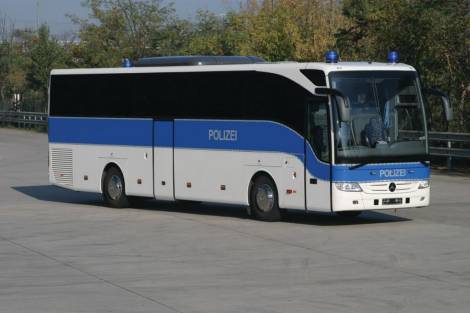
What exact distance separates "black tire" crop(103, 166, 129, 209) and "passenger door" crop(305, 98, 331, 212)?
5.54m

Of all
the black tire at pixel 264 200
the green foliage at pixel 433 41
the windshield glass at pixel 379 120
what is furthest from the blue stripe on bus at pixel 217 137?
the green foliage at pixel 433 41

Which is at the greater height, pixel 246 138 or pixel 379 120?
pixel 379 120

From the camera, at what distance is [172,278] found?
521 inches

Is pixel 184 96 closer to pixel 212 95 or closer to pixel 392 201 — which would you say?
pixel 212 95

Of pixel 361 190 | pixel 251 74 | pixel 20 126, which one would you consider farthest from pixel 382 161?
pixel 20 126

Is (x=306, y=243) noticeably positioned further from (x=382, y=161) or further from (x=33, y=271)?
(x=33, y=271)

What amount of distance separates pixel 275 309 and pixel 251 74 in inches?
388

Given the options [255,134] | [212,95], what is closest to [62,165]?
[212,95]

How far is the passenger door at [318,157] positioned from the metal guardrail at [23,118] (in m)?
44.1

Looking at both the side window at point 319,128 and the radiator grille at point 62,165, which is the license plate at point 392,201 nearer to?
the side window at point 319,128

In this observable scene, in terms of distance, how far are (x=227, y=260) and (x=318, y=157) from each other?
4461 millimetres

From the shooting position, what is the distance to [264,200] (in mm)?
20062

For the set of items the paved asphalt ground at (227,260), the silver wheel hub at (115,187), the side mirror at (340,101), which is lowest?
the paved asphalt ground at (227,260)

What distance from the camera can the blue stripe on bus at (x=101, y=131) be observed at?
74.7 feet
